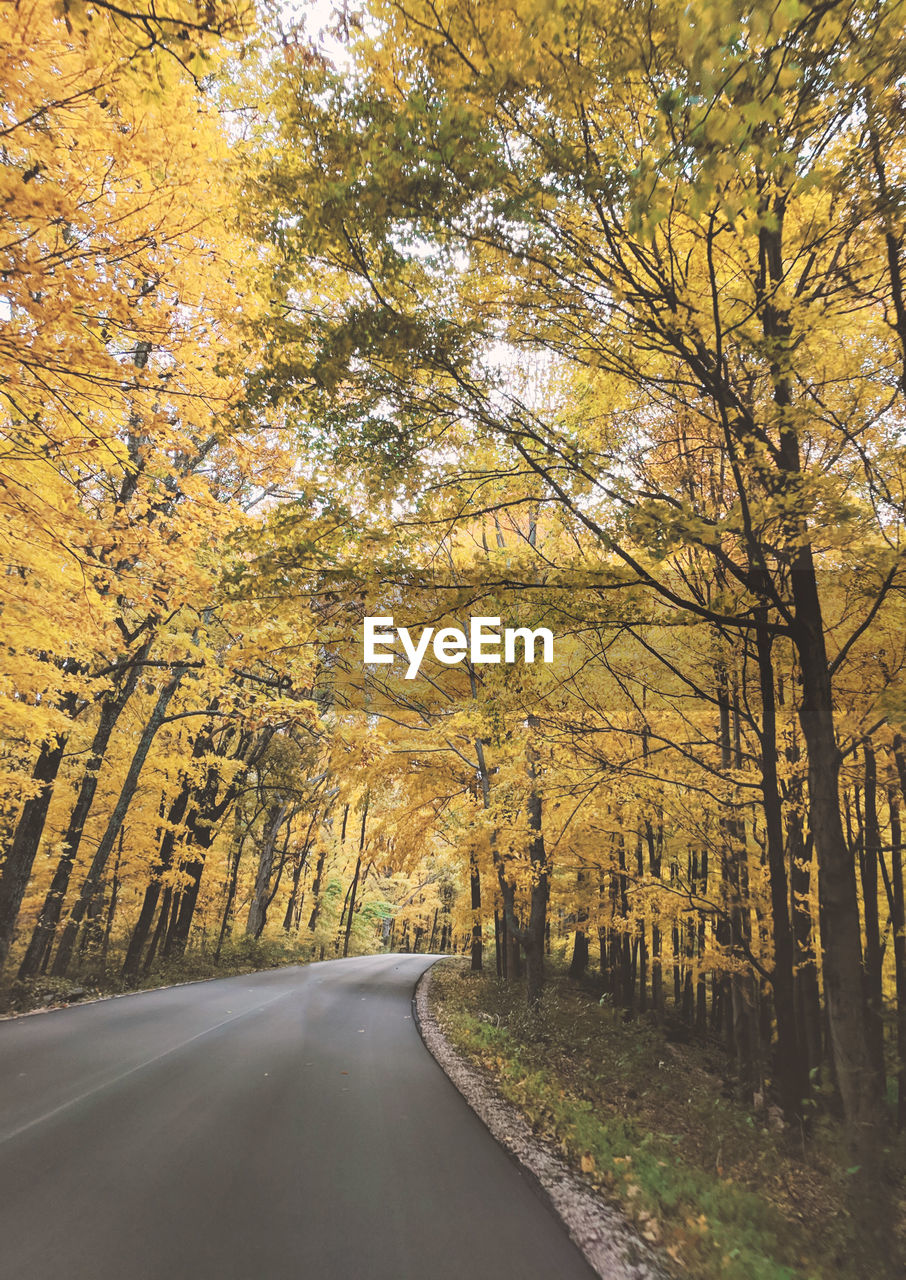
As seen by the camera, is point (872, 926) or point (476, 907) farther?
point (476, 907)

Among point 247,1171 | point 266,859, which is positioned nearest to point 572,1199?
point 247,1171

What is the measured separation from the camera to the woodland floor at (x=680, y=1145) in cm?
359

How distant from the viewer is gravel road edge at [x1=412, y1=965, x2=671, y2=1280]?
129 inches

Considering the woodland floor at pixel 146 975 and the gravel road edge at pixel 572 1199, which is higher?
the gravel road edge at pixel 572 1199

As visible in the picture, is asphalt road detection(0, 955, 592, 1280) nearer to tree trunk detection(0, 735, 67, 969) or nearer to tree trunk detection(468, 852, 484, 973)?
tree trunk detection(0, 735, 67, 969)

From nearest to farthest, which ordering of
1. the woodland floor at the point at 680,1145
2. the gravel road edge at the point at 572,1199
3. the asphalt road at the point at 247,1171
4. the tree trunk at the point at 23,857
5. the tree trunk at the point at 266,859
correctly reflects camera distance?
the asphalt road at the point at 247,1171
the gravel road edge at the point at 572,1199
the woodland floor at the point at 680,1145
the tree trunk at the point at 23,857
the tree trunk at the point at 266,859

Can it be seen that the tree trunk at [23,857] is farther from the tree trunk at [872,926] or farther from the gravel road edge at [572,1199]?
the tree trunk at [872,926]

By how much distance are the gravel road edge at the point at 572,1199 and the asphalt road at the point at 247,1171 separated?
107 millimetres

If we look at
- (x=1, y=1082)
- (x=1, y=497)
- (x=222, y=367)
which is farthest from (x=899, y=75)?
(x=1, y=1082)

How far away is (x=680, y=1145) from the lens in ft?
19.6

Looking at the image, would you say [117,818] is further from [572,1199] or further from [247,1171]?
[572,1199]

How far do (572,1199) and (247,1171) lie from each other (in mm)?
2225

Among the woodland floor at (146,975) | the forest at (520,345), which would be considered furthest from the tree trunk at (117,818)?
the forest at (520,345)

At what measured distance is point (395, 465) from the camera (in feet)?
17.3
